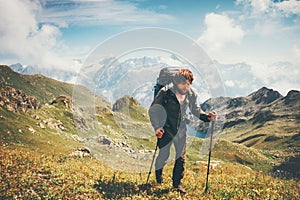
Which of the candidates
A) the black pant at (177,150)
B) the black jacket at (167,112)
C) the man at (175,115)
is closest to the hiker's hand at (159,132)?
the man at (175,115)

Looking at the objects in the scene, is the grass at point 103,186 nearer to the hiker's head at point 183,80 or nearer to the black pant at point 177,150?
Result: the black pant at point 177,150

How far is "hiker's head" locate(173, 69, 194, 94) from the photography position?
35.6 feet

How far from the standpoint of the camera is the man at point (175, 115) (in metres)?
10.9

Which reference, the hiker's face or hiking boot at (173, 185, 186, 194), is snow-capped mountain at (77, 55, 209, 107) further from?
hiking boot at (173, 185, 186, 194)

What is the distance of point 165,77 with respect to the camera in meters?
11.3

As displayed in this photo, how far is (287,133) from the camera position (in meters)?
182

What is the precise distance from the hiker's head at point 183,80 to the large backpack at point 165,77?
241 millimetres

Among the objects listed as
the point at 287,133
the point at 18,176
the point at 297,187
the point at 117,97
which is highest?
the point at 287,133

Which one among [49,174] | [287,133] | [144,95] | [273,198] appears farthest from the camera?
[287,133]

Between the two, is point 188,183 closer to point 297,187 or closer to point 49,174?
point 297,187

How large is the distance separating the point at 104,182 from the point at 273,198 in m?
6.84

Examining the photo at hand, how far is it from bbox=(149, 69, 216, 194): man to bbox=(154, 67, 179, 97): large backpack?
0.79ft

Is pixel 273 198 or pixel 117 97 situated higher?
pixel 117 97

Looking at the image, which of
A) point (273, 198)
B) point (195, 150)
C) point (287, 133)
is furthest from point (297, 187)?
point (287, 133)
